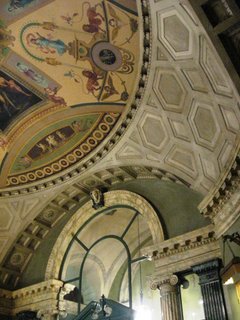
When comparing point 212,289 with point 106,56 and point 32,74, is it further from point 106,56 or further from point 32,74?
point 32,74

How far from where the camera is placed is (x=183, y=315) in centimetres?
772

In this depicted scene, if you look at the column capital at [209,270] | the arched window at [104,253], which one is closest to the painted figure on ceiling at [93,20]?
the arched window at [104,253]

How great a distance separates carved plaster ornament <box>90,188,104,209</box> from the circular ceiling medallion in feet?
11.2

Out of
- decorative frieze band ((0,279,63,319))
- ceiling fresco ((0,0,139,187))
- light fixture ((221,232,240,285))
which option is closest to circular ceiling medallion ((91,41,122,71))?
ceiling fresco ((0,0,139,187))

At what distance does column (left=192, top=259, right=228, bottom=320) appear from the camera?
22.5 feet

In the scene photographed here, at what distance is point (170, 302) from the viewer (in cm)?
771

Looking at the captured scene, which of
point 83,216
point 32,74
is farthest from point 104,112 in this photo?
point 83,216

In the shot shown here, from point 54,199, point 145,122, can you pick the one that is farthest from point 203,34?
point 54,199

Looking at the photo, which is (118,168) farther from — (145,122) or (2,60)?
(2,60)

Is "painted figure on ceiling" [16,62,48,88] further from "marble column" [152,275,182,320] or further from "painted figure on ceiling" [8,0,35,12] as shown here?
"marble column" [152,275,182,320]

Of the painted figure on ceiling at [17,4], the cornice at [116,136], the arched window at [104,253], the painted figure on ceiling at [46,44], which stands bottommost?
the arched window at [104,253]

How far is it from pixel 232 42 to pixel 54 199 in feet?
22.0

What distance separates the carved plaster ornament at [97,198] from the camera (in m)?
10.5

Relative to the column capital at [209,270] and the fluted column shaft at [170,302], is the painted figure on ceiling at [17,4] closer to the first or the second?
the column capital at [209,270]
